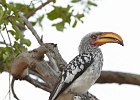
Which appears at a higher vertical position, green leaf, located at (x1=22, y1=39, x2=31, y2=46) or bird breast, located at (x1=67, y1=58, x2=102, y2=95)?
green leaf, located at (x1=22, y1=39, x2=31, y2=46)

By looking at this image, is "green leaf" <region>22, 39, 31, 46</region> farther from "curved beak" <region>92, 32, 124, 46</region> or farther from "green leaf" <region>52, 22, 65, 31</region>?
"green leaf" <region>52, 22, 65, 31</region>

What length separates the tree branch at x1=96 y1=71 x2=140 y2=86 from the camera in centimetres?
439

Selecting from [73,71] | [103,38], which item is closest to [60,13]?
[103,38]

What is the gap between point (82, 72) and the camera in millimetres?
3711

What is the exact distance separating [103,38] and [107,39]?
60 mm

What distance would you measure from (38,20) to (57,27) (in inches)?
18.9

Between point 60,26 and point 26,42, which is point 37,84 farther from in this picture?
point 60,26

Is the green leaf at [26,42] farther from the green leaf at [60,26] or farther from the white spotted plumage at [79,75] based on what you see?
the green leaf at [60,26]

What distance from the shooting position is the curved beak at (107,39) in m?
3.74

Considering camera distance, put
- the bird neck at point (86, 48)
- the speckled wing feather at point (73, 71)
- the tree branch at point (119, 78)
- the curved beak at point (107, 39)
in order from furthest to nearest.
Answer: the tree branch at point (119, 78), the bird neck at point (86, 48), the curved beak at point (107, 39), the speckled wing feather at point (73, 71)

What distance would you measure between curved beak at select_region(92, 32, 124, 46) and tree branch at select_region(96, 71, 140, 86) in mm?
557

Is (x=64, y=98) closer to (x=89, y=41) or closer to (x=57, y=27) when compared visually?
(x=89, y=41)

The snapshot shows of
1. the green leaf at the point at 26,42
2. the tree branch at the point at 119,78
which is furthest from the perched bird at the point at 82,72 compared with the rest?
the tree branch at the point at 119,78

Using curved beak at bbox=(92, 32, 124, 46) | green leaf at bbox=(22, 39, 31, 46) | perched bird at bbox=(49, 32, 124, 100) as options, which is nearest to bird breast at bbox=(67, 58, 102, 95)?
perched bird at bbox=(49, 32, 124, 100)
